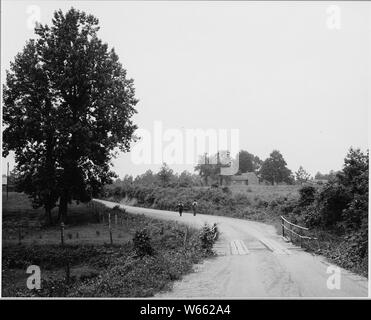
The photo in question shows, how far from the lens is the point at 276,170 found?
3548 inches

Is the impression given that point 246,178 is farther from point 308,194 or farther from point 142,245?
point 142,245

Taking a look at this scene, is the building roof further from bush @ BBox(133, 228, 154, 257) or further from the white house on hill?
bush @ BBox(133, 228, 154, 257)

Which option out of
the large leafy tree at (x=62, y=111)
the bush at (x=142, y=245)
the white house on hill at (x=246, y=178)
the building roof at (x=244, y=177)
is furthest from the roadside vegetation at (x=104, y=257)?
the building roof at (x=244, y=177)

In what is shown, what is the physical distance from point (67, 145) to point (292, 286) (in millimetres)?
23950

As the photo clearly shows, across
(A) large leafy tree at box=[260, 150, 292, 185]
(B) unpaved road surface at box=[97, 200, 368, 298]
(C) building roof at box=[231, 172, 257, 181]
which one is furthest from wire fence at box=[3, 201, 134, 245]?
(C) building roof at box=[231, 172, 257, 181]

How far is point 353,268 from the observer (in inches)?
513

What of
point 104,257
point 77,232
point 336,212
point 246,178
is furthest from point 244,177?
point 104,257

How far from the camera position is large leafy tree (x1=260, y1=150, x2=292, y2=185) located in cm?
8984

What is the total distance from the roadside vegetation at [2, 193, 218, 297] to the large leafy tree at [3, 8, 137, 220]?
4289mm

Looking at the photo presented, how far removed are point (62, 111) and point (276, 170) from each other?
2673 inches

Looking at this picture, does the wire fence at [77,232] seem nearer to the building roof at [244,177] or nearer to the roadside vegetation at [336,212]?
the roadside vegetation at [336,212]

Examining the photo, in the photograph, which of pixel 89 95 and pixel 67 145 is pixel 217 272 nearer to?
pixel 67 145

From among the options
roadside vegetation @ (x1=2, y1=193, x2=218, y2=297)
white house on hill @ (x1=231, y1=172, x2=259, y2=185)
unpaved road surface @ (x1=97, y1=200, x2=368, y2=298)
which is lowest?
roadside vegetation @ (x1=2, y1=193, x2=218, y2=297)

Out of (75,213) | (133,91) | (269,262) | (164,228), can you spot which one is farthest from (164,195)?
(269,262)
